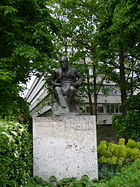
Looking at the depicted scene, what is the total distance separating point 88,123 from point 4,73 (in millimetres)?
3479

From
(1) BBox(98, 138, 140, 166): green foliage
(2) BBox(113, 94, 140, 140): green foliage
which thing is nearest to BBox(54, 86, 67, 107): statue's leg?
(1) BBox(98, 138, 140, 166): green foliage

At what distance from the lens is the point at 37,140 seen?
293 inches

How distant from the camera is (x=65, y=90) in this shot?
8.05 m

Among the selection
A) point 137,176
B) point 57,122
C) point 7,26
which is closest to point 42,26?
point 7,26

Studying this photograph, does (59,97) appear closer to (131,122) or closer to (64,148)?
(64,148)

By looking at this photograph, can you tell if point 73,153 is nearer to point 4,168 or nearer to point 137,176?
point 137,176

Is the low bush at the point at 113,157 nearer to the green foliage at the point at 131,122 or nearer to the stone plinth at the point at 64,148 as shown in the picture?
the stone plinth at the point at 64,148

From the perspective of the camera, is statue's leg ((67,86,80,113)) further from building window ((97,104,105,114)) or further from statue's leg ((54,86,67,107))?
building window ((97,104,105,114))

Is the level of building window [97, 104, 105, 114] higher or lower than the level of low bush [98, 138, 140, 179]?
higher

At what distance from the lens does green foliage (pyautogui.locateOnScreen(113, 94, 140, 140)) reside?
494 inches

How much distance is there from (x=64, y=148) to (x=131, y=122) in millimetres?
6057

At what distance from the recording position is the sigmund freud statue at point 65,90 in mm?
7883

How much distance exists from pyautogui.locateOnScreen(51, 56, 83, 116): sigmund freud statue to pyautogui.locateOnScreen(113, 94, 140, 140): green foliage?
5.09 m

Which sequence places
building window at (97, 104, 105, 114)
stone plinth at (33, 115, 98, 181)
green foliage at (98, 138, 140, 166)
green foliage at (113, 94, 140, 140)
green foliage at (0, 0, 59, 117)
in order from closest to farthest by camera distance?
stone plinth at (33, 115, 98, 181), green foliage at (98, 138, 140, 166), green foliage at (0, 0, 59, 117), green foliage at (113, 94, 140, 140), building window at (97, 104, 105, 114)
